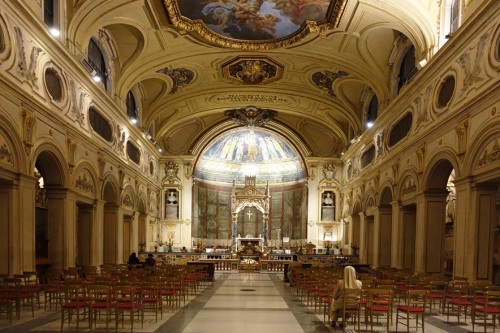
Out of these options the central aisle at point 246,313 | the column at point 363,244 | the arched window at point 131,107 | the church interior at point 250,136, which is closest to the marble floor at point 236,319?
the central aisle at point 246,313

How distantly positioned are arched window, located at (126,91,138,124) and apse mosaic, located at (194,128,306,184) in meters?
10.8

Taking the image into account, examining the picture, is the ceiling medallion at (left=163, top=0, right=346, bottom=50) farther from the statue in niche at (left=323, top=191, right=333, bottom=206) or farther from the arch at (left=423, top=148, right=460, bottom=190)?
the statue in niche at (left=323, top=191, right=333, bottom=206)

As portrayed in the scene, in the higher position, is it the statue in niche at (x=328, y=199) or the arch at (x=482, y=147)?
the arch at (x=482, y=147)

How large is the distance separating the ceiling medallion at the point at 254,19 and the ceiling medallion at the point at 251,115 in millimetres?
11096

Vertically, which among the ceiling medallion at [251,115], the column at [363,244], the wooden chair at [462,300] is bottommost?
the column at [363,244]

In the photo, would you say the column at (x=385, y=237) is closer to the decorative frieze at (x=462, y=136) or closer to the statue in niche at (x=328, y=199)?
the decorative frieze at (x=462, y=136)

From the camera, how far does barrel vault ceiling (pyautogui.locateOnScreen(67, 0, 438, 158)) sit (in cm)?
1708

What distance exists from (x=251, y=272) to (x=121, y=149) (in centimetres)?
945

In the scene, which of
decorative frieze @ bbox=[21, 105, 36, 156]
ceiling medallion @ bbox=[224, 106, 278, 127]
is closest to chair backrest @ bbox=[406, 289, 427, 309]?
decorative frieze @ bbox=[21, 105, 36, 156]

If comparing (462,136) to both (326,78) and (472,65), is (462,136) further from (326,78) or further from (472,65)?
(326,78)

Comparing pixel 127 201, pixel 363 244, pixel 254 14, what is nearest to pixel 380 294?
pixel 254 14

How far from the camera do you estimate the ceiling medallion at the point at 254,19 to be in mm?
17953

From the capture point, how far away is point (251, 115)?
1286 inches

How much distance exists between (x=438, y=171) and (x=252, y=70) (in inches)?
507
